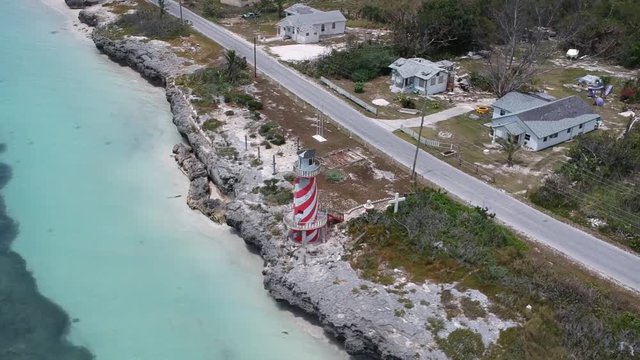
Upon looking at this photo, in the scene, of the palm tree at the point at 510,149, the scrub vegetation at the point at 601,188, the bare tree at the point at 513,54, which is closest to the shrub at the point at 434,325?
the scrub vegetation at the point at 601,188

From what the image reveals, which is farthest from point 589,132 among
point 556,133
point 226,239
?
point 226,239

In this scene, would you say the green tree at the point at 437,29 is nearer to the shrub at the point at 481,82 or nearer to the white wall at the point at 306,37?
the shrub at the point at 481,82

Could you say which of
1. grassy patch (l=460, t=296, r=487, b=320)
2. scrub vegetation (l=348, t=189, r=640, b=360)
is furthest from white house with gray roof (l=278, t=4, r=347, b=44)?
grassy patch (l=460, t=296, r=487, b=320)

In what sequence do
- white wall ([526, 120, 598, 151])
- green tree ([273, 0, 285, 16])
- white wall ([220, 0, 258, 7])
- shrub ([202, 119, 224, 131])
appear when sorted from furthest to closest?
1. white wall ([220, 0, 258, 7])
2. green tree ([273, 0, 285, 16])
3. shrub ([202, 119, 224, 131])
4. white wall ([526, 120, 598, 151])

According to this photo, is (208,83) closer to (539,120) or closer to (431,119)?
A: (431,119)

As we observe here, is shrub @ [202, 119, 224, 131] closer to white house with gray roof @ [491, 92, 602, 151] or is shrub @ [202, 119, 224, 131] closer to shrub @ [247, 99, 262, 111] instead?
shrub @ [247, 99, 262, 111]
